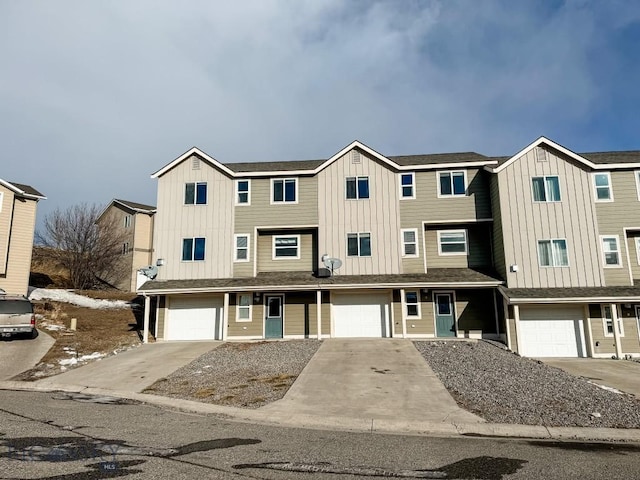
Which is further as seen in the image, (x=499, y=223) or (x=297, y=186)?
(x=297, y=186)

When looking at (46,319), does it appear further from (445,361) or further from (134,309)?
(445,361)

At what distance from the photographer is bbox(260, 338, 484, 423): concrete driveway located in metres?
10.0

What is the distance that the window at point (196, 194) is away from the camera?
77.3 feet

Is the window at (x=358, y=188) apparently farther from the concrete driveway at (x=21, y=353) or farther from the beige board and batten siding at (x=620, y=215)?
the concrete driveway at (x=21, y=353)

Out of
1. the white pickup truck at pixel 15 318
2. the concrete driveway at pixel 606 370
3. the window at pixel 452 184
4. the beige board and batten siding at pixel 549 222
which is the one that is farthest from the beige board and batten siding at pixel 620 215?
the white pickup truck at pixel 15 318

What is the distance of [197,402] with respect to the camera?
1127 centimetres

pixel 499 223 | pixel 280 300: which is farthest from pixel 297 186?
pixel 499 223

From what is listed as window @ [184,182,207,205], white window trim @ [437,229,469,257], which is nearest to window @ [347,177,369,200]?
white window trim @ [437,229,469,257]

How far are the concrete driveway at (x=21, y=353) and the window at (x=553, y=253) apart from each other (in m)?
21.4

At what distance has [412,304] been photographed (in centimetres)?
2169

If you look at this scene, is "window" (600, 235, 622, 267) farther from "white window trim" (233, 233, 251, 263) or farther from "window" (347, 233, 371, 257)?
"white window trim" (233, 233, 251, 263)

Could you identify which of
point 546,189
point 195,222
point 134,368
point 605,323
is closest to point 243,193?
point 195,222

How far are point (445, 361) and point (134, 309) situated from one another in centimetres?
2087

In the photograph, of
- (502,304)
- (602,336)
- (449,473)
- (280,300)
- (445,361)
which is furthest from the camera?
(280,300)
